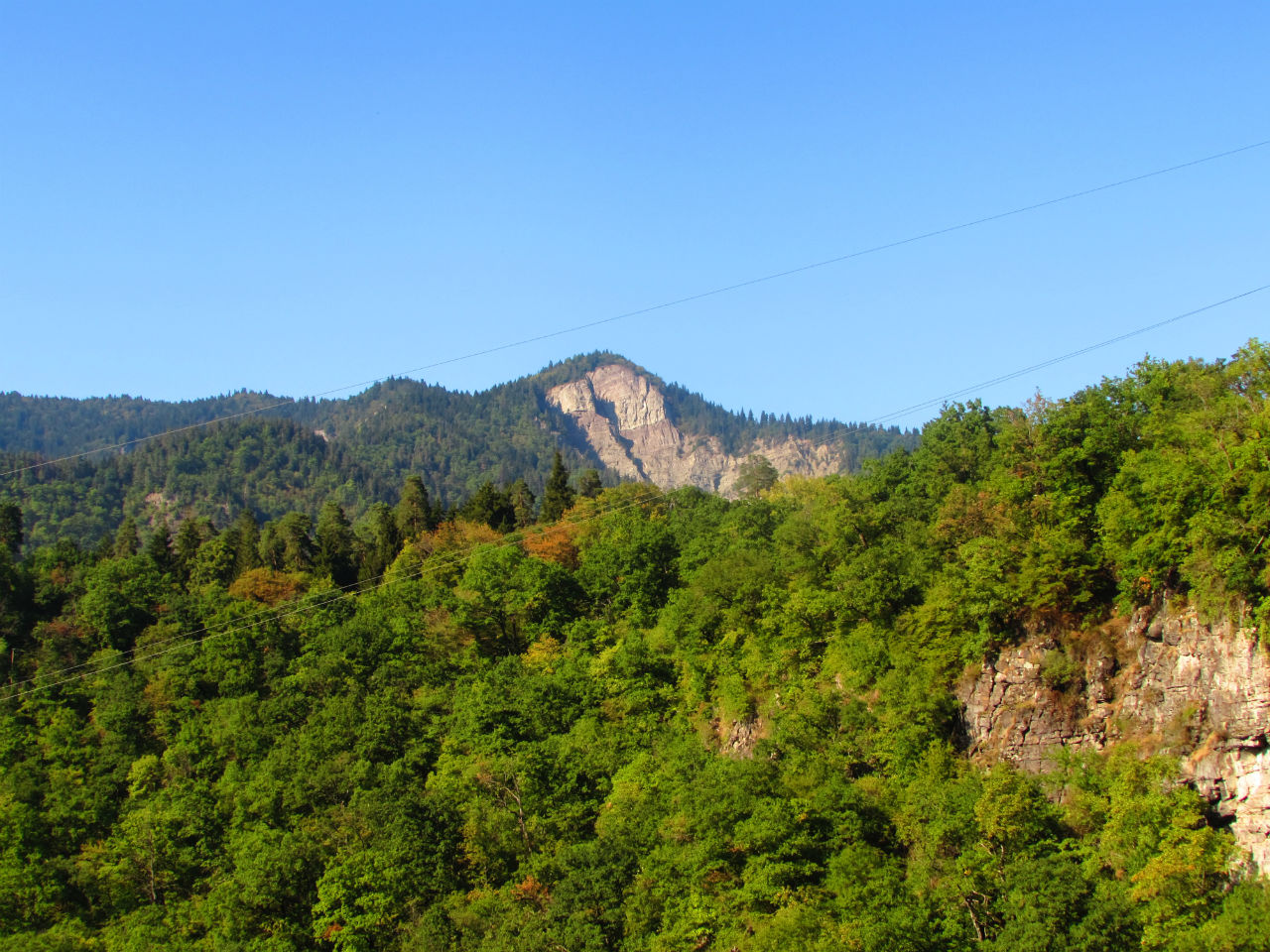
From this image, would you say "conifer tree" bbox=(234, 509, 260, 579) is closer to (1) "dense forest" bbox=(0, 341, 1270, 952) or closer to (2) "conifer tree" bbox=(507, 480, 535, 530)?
(1) "dense forest" bbox=(0, 341, 1270, 952)

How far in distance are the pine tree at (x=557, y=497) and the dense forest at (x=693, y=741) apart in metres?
23.8

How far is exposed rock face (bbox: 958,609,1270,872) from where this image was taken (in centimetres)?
3700

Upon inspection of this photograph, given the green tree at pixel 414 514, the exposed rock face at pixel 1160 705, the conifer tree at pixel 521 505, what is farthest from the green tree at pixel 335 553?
the exposed rock face at pixel 1160 705

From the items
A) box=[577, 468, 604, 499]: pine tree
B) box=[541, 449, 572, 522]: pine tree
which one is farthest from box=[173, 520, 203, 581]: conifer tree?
box=[577, 468, 604, 499]: pine tree

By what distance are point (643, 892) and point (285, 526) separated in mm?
79581

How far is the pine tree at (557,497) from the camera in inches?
4278

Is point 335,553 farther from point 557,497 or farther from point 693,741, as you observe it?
point 693,741

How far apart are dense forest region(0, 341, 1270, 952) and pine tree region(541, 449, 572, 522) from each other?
2378 centimetres

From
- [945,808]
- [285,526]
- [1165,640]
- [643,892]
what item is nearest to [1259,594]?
[1165,640]

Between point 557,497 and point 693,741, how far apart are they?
5654 cm

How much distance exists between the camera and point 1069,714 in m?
44.6

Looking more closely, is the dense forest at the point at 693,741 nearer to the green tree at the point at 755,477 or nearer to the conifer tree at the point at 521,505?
the conifer tree at the point at 521,505

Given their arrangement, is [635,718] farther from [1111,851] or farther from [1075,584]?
[1111,851]

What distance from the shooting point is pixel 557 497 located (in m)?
111
